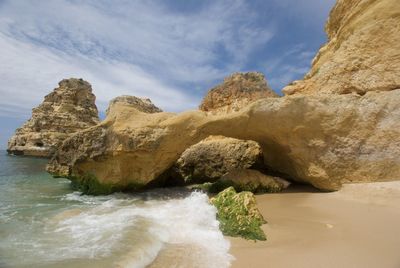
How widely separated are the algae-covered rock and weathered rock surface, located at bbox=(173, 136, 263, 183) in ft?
17.5

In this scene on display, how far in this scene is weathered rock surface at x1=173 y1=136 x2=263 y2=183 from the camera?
474 inches

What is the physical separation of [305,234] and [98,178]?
727cm

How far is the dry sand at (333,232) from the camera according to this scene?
3.86 m

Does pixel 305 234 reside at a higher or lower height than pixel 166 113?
lower

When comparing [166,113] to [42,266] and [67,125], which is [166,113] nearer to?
[42,266]

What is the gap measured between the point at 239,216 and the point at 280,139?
163 inches

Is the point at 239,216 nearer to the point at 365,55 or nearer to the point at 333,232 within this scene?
the point at 333,232

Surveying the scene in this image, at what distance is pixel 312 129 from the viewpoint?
834cm

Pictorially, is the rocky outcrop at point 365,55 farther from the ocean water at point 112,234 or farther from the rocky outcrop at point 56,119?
the rocky outcrop at point 56,119

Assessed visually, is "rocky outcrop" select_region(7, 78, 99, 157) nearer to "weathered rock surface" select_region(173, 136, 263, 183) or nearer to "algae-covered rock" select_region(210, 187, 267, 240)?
"weathered rock surface" select_region(173, 136, 263, 183)

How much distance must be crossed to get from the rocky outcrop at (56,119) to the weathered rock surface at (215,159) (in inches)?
1451

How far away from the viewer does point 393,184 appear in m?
6.92

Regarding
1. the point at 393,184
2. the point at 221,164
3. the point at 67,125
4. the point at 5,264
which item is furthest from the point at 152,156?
the point at 67,125

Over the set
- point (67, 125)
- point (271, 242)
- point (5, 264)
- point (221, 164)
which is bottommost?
point (5, 264)
